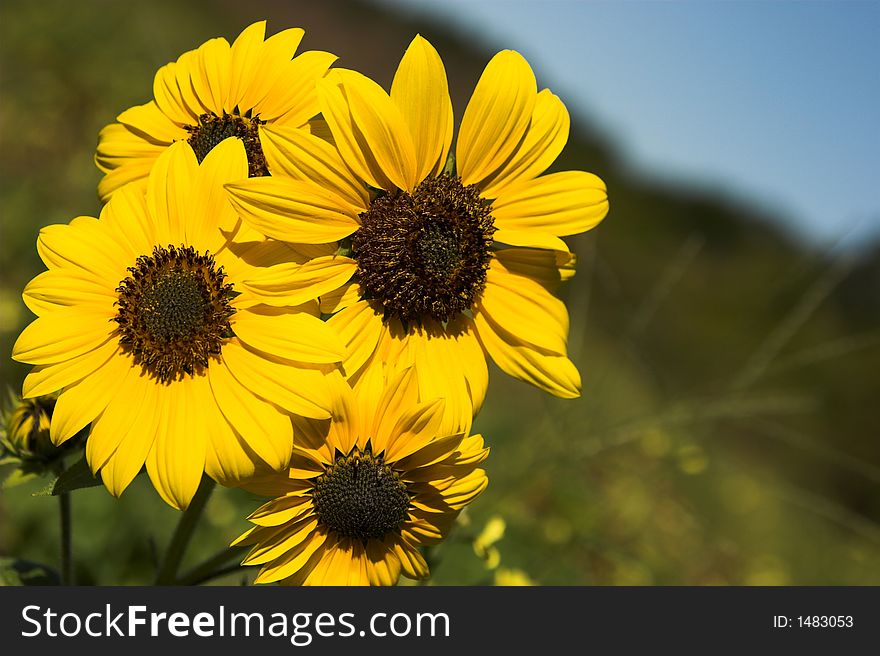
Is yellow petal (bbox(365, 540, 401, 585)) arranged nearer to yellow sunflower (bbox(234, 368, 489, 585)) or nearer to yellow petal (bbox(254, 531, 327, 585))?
yellow sunflower (bbox(234, 368, 489, 585))

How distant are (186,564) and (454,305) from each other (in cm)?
250

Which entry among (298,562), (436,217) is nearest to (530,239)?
(436,217)

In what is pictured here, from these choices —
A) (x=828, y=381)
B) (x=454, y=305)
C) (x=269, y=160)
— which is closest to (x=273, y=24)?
(x=269, y=160)

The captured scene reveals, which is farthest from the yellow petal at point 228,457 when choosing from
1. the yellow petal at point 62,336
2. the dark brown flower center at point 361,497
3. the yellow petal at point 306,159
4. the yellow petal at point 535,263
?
the yellow petal at point 535,263

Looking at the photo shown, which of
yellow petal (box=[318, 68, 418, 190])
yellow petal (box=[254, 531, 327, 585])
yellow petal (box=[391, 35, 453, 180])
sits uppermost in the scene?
yellow petal (box=[391, 35, 453, 180])

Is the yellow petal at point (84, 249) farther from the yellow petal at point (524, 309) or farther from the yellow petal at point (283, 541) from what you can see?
the yellow petal at point (524, 309)

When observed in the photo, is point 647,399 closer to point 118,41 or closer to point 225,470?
point 118,41

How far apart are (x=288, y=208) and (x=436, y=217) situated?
1.16 feet

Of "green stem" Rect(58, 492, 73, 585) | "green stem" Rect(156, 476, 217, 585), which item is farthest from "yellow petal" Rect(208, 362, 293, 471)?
"green stem" Rect(58, 492, 73, 585)

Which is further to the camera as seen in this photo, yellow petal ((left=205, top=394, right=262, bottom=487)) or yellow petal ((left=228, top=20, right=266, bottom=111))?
yellow petal ((left=228, top=20, right=266, bottom=111))

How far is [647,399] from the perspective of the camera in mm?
8281

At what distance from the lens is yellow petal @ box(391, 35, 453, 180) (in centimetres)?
159

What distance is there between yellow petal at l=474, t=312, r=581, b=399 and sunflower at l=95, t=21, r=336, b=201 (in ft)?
2.18

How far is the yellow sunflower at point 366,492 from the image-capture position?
161 centimetres
